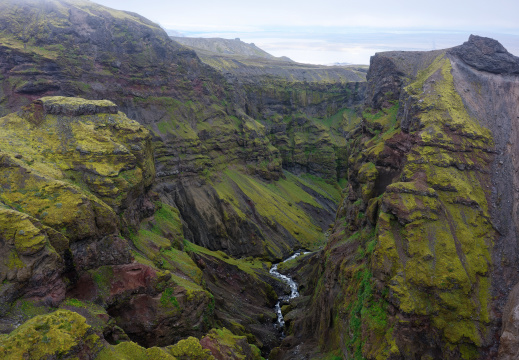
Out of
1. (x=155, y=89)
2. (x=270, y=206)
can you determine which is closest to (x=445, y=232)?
(x=270, y=206)

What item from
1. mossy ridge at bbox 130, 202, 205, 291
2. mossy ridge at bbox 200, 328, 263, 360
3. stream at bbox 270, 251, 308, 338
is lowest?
stream at bbox 270, 251, 308, 338

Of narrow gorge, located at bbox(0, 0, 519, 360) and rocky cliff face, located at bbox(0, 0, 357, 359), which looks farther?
narrow gorge, located at bbox(0, 0, 519, 360)

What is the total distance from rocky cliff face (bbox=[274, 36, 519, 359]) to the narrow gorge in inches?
7.4

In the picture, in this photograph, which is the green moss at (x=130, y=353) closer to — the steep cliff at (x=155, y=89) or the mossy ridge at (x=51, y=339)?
the mossy ridge at (x=51, y=339)

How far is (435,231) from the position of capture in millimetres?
40344

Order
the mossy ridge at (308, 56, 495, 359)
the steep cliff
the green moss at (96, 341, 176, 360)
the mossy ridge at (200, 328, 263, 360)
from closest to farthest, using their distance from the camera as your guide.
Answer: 1. the green moss at (96, 341, 176, 360)
2. the mossy ridge at (308, 56, 495, 359)
3. the mossy ridge at (200, 328, 263, 360)
4. the steep cliff

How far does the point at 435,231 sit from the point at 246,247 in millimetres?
59075

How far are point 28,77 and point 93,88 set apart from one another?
1367 centimetres

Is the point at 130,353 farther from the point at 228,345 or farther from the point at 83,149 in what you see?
the point at 83,149

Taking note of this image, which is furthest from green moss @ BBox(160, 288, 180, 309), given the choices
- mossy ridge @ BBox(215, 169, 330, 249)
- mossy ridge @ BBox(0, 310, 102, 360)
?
mossy ridge @ BBox(215, 169, 330, 249)

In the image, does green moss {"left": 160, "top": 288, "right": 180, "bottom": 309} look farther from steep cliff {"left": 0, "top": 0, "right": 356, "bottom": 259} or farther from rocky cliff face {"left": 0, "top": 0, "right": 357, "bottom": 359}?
steep cliff {"left": 0, "top": 0, "right": 356, "bottom": 259}

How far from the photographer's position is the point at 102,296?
35750 millimetres

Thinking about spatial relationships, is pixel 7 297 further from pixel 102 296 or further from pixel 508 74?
pixel 508 74

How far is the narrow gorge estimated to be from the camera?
32.0m
